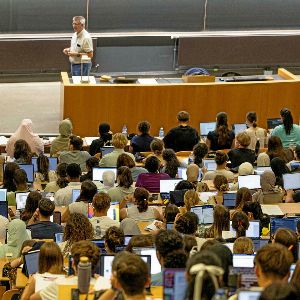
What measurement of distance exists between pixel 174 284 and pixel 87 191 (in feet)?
16.2

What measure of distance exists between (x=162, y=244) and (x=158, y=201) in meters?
4.85

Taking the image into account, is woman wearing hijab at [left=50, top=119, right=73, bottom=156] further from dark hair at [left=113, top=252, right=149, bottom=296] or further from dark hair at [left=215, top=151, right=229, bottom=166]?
dark hair at [left=113, top=252, right=149, bottom=296]

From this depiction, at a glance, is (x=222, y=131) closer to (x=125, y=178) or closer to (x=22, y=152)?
(x=22, y=152)

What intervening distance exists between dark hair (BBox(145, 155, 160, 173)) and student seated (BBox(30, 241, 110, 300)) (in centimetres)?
485

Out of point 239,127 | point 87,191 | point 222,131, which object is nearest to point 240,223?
point 87,191

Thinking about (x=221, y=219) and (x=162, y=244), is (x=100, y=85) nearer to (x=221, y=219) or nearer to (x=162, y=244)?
(x=221, y=219)

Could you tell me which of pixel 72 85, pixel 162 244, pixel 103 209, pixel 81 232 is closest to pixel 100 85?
pixel 72 85

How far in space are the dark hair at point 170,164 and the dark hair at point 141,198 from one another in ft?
6.64

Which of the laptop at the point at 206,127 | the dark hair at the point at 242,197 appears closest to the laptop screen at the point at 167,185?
the dark hair at the point at 242,197

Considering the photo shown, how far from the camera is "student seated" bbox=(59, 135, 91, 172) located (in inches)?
609

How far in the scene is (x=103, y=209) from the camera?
1198 centimetres

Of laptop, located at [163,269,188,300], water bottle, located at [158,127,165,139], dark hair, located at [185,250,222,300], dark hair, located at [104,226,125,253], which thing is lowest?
water bottle, located at [158,127,165,139]

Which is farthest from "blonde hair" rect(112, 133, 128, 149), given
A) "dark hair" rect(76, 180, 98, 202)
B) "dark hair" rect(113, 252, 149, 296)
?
"dark hair" rect(113, 252, 149, 296)

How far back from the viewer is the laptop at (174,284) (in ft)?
26.0
